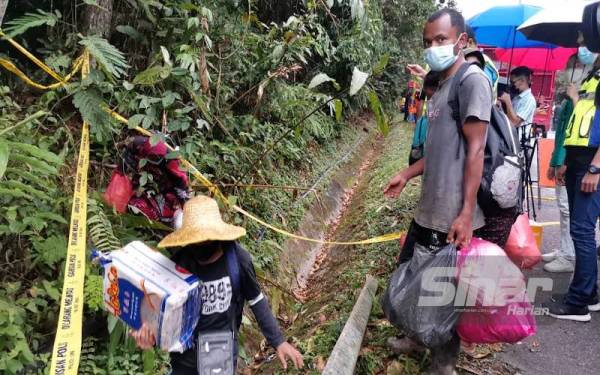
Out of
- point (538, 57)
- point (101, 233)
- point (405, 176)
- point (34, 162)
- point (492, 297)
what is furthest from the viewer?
point (538, 57)

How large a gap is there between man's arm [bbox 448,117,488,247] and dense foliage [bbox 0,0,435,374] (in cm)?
97

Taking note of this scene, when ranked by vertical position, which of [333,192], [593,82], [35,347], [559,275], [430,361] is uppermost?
[593,82]

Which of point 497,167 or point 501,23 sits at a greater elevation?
point 501,23

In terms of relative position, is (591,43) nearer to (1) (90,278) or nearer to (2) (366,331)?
(2) (366,331)

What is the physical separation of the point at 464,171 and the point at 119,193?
93.9 inches

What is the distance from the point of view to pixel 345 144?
11.6 meters

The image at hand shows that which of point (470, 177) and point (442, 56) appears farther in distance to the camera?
point (442, 56)

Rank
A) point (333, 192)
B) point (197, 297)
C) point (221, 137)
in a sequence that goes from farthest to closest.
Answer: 1. point (333, 192)
2. point (221, 137)
3. point (197, 297)

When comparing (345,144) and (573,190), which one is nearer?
(573,190)

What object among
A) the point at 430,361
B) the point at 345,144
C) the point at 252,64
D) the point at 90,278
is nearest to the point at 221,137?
the point at 252,64

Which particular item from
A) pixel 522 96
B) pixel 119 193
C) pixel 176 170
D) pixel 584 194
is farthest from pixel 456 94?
pixel 522 96

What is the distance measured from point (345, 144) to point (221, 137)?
6746 mm

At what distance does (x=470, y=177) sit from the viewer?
2404 mm

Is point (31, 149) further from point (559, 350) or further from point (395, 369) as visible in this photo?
point (559, 350)
